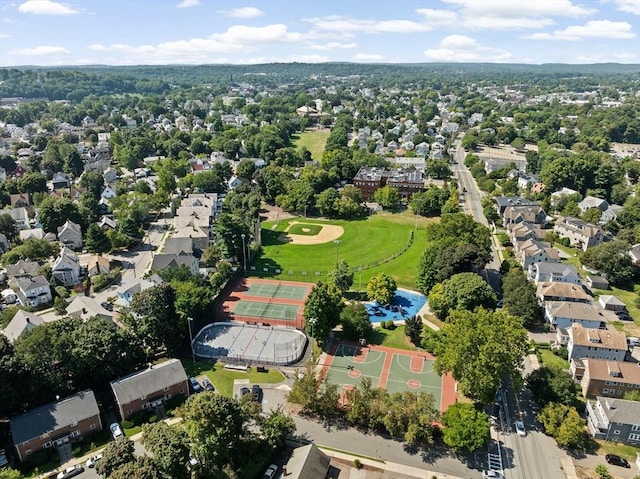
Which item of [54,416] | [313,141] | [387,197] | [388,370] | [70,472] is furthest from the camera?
[313,141]

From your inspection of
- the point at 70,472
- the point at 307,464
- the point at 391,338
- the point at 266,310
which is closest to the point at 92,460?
the point at 70,472

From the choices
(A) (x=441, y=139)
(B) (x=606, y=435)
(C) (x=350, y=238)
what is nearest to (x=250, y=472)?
(B) (x=606, y=435)

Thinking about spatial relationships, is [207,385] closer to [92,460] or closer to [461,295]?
[92,460]

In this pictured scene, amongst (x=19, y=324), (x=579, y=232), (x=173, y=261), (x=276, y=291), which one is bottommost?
(x=276, y=291)

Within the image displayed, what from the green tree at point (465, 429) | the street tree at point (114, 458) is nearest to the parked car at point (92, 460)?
the street tree at point (114, 458)

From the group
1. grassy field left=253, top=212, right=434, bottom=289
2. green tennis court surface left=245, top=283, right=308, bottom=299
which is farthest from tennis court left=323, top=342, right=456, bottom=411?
grassy field left=253, top=212, right=434, bottom=289

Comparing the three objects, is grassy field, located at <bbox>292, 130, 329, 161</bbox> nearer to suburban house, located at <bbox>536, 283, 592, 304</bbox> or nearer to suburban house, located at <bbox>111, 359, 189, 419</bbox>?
suburban house, located at <bbox>536, 283, 592, 304</bbox>
